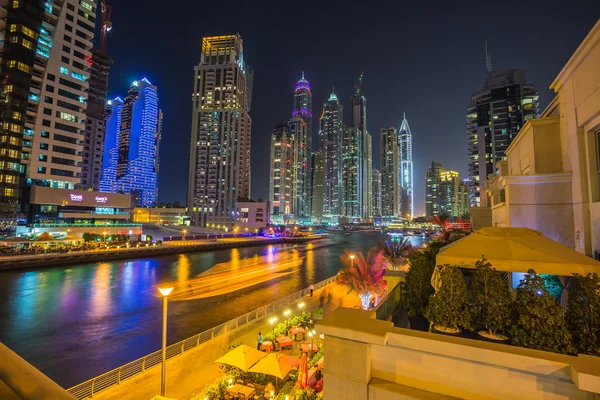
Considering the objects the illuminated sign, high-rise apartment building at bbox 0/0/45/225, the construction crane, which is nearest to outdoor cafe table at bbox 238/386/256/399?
high-rise apartment building at bbox 0/0/45/225

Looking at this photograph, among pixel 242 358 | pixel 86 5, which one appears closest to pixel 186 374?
pixel 242 358

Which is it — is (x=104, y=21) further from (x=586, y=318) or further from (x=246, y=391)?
(x=586, y=318)

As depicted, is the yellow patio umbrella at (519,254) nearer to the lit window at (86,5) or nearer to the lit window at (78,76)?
the lit window at (78,76)

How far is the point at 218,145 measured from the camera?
13088 centimetres

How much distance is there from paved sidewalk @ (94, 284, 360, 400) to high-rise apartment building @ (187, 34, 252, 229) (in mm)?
113272

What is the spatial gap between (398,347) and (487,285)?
2100 millimetres

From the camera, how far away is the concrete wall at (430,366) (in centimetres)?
327

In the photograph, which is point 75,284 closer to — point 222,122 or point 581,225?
point 581,225

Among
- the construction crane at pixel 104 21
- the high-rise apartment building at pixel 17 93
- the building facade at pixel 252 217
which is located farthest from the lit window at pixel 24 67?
the construction crane at pixel 104 21

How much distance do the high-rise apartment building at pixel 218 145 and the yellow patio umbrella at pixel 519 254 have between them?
124 m

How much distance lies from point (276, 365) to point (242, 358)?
1.35 metres

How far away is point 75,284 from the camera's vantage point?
112 feet

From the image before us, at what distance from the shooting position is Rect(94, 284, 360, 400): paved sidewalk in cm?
1020

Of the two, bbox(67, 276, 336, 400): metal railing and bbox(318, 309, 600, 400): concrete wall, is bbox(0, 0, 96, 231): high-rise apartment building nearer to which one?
bbox(67, 276, 336, 400): metal railing
